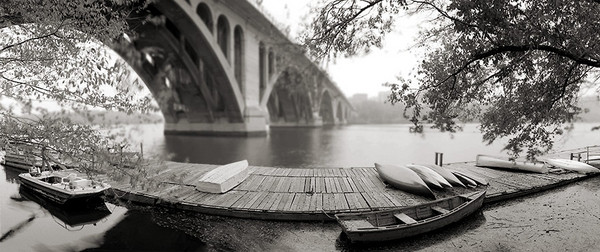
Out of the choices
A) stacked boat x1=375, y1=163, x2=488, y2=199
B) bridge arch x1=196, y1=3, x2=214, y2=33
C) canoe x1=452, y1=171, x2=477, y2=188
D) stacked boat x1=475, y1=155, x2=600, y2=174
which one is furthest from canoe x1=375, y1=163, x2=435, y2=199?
bridge arch x1=196, y1=3, x2=214, y2=33

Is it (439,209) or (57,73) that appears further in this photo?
(439,209)

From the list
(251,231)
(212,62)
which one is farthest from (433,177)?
(212,62)

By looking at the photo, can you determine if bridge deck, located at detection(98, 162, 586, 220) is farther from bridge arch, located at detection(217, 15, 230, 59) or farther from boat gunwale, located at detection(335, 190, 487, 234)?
bridge arch, located at detection(217, 15, 230, 59)

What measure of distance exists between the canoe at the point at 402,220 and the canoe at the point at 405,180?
124 centimetres

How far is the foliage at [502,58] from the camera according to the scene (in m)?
5.89

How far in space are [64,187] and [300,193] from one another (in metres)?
8.06

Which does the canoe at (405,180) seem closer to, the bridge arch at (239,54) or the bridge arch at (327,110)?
Answer: the bridge arch at (239,54)

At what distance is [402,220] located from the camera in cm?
789

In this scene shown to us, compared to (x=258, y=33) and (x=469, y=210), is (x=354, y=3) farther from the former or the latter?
(x=258, y=33)

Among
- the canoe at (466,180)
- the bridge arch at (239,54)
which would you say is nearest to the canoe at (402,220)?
the canoe at (466,180)

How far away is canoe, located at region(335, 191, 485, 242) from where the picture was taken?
7.41 metres

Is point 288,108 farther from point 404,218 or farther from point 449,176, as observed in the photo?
point 404,218

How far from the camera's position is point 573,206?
10812 millimetres

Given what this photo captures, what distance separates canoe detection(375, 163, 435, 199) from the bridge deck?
0.26m
